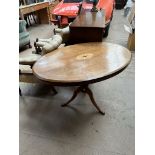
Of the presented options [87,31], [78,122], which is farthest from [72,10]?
[78,122]

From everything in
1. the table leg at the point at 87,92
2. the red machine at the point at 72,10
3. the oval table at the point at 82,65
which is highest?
the red machine at the point at 72,10

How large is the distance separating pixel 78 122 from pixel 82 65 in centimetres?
67

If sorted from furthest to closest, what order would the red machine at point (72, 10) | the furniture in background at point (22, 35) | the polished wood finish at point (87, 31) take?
the red machine at point (72, 10), the furniture in background at point (22, 35), the polished wood finish at point (87, 31)

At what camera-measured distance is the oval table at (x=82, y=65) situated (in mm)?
1309

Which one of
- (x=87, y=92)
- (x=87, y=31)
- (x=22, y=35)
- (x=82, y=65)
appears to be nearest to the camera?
(x=82, y=65)

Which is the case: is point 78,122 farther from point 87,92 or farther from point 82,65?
point 82,65

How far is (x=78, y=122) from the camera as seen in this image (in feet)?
5.89

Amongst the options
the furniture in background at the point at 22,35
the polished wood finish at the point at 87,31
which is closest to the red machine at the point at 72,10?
the furniture in background at the point at 22,35

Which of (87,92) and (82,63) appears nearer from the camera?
(82,63)

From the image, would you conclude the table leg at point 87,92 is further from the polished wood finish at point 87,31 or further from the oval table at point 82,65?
the polished wood finish at point 87,31

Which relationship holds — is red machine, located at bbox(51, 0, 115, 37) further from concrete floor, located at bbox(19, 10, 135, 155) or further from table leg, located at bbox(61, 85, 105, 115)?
table leg, located at bbox(61, 85, 105, 115)

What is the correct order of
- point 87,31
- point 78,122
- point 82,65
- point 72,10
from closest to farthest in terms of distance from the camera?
point 82,65
point 78,122
point 87,31
point 72,10

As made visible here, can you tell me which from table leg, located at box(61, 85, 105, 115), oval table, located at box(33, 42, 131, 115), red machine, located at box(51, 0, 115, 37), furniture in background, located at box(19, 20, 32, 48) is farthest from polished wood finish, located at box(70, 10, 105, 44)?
furniture in background, located at box(19, 20, 32, 48)
